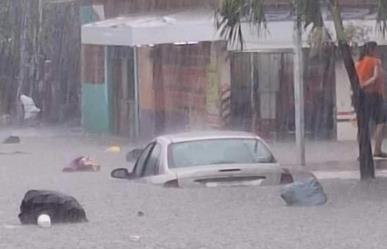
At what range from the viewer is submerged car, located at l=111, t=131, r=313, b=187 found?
17.6 metres

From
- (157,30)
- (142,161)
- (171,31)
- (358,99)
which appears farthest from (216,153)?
(157,30)

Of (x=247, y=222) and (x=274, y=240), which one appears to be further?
(x=247, y=222)

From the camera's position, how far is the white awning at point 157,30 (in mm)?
32875

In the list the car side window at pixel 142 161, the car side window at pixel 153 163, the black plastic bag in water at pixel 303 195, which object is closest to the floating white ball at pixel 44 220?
the black plastic bag in water at pixel 303 195

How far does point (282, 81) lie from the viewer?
3297cm

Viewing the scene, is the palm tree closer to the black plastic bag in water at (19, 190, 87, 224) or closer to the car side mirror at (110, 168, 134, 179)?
the car side mirror at (110, 168, 134, 179)

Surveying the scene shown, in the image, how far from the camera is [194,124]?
35250 millimetres

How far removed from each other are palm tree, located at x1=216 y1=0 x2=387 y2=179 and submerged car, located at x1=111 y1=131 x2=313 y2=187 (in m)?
1.34

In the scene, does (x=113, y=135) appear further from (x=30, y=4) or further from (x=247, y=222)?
(x=247, y=222)

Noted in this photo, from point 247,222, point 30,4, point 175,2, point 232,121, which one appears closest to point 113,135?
point 175,2

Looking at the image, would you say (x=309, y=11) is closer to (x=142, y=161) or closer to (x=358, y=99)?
(x=358, y=99)

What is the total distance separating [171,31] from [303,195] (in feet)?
56.4

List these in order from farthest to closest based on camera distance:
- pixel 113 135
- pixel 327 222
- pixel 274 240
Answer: pixel 113 135 < pixel 327 222 < pixel 274 240

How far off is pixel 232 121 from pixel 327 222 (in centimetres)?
1848
